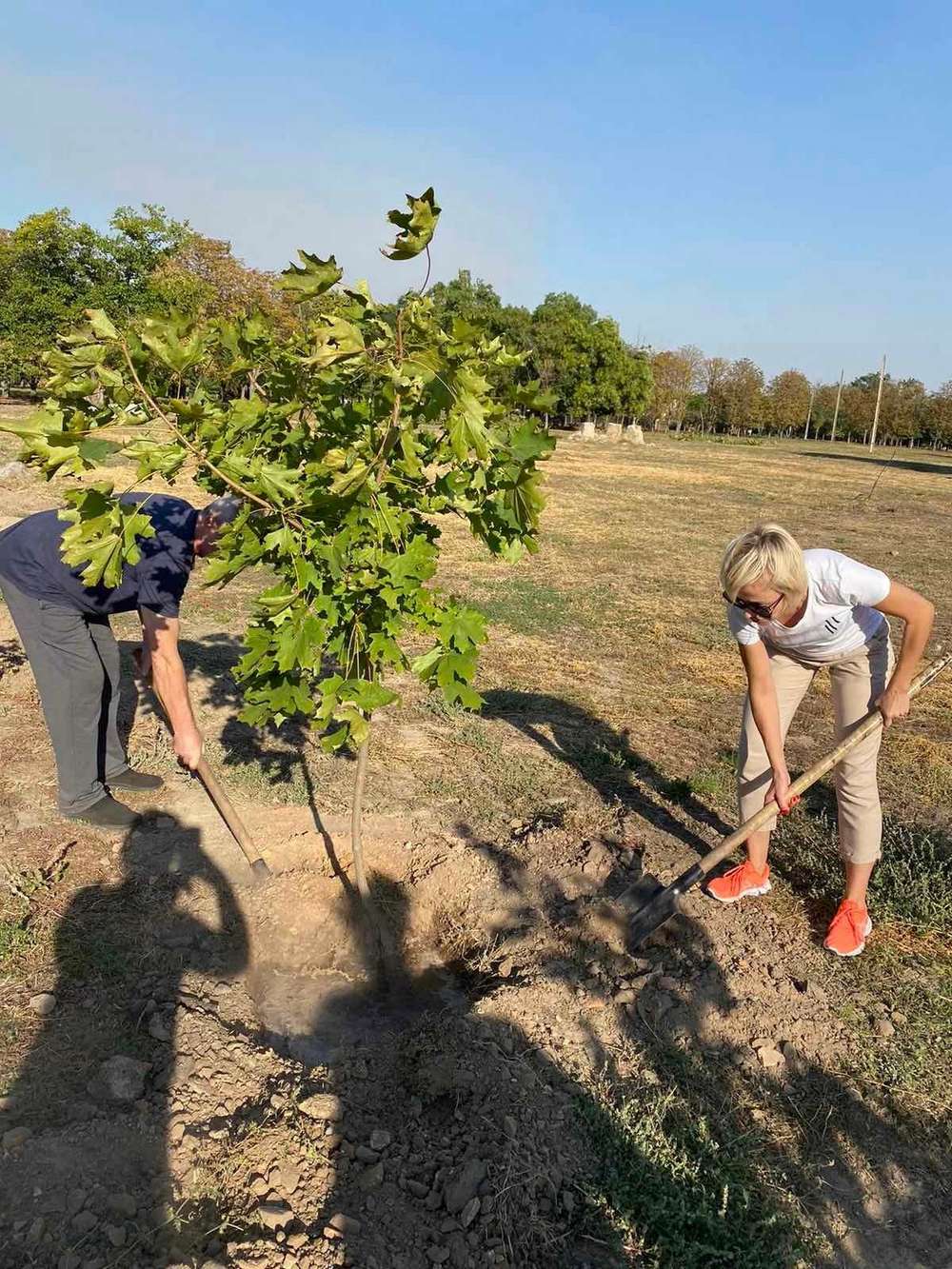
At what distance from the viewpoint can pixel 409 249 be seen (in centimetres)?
A: 193

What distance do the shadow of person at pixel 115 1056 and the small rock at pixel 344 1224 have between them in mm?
372

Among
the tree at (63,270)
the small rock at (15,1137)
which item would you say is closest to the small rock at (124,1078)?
the small rock at (15,1137)

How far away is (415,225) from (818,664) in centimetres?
237

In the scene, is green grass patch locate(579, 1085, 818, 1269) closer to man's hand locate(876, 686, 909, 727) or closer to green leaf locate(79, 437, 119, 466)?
man's hand locate(876, 686, 909, 727)

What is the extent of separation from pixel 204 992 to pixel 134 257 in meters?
37.9

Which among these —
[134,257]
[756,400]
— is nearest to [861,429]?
[756,400]

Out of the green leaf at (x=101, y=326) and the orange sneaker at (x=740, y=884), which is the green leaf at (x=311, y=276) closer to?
the green leaf at (x=101, y=326)

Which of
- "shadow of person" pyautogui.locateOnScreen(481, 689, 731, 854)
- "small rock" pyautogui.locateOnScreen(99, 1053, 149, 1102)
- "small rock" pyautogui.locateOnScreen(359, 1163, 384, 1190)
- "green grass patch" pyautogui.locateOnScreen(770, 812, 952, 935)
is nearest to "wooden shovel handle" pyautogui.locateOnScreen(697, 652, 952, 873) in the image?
"green grass patch" pyautogui.locateOnScreen(770, 812, 952, 935)

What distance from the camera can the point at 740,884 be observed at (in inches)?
147

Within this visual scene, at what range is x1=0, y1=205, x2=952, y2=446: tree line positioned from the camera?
30.0 meters

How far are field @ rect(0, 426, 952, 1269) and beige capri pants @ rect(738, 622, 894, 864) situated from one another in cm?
51

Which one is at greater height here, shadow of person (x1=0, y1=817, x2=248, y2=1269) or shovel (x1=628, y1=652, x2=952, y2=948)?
A: shovel (x1=628, y1=652, x2=952, y2=948)

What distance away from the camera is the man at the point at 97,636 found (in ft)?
10.8

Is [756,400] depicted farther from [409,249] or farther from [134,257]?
[409,249]
